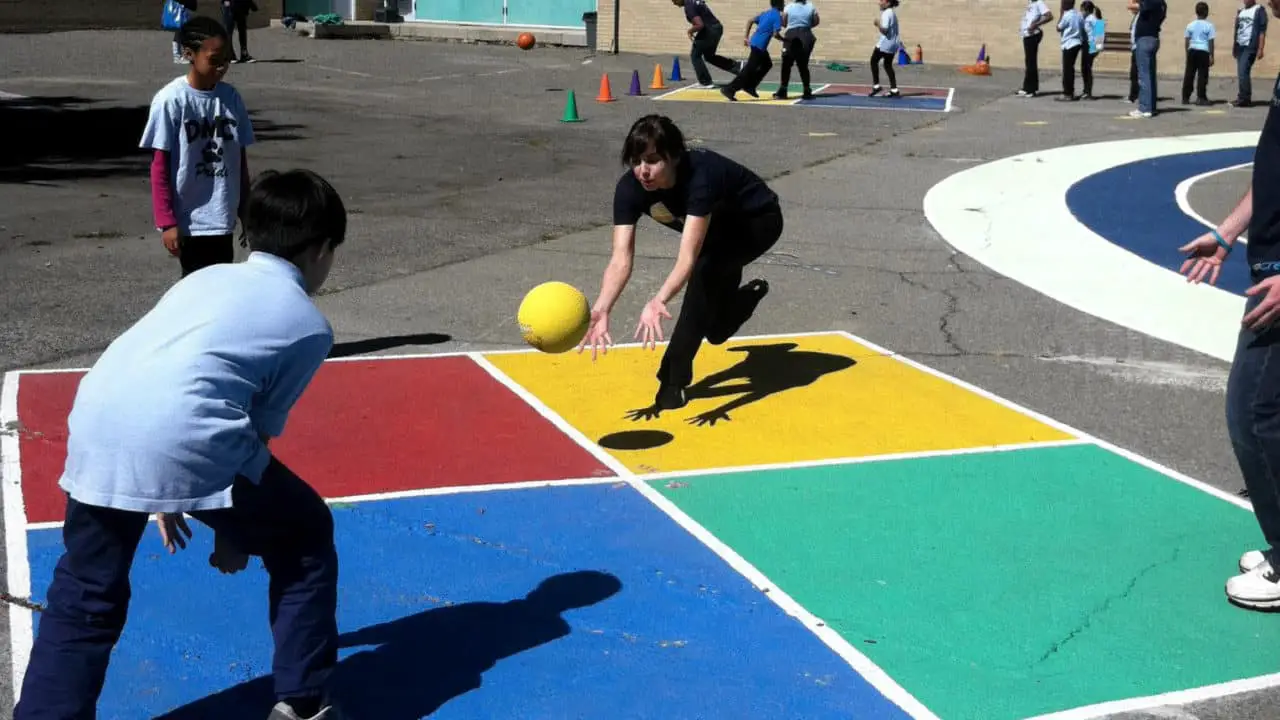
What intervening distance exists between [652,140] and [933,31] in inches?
1317

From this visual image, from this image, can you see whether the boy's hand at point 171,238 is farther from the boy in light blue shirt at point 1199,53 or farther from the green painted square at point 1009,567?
the boy in light blue shirt at point 1199,53

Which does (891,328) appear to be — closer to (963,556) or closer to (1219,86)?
(963,556)

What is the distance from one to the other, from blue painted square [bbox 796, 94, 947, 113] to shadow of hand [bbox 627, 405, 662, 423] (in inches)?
742

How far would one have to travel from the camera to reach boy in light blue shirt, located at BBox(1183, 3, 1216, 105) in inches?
1072

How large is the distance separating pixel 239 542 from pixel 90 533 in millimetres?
408

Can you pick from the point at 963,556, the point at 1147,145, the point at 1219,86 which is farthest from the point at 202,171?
the point at 1219,86

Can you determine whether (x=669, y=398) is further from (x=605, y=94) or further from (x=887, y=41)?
(x=887, y=41)

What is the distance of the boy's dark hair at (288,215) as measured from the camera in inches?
148

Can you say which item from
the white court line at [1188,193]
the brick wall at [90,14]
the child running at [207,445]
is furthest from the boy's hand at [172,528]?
the brick wall at [90,14]

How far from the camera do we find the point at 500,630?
16.2ft

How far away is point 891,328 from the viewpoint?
9.80 metres

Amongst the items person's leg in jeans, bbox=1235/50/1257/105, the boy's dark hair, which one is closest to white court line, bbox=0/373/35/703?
the boy's dark hair

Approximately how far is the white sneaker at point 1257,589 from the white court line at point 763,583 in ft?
5.08

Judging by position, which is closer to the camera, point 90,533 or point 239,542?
point 90,533
